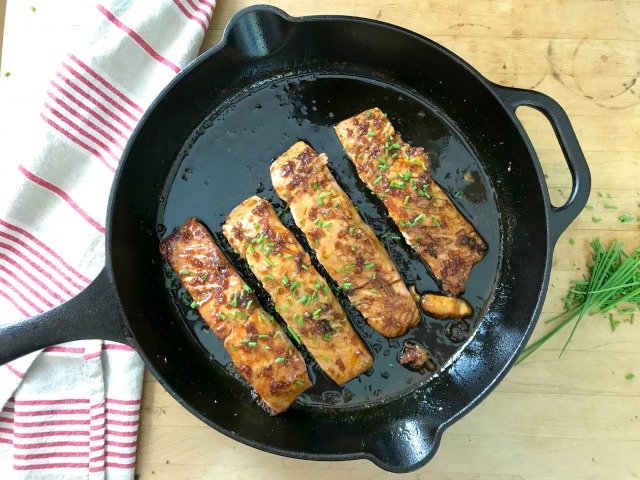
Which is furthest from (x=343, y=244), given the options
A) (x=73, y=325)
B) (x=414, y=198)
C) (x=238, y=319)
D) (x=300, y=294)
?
(x=73, y=325)

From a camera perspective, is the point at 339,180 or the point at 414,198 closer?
the point at 414,198

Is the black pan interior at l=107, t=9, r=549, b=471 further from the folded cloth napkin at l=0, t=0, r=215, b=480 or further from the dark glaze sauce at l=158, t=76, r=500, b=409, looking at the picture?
the folded cloth napkin at l=0, t=0, r=215, b=480

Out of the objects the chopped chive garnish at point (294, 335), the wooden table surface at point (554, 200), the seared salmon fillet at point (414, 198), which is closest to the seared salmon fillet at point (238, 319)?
the chopped chive garnish at point (294, 335)

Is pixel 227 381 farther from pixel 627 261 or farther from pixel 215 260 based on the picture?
pixel 627 261

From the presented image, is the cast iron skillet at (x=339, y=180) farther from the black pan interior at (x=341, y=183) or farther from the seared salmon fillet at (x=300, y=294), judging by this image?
the seared salmon fillet at (x=300, y=294)

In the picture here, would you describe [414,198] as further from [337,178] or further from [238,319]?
[238,319]

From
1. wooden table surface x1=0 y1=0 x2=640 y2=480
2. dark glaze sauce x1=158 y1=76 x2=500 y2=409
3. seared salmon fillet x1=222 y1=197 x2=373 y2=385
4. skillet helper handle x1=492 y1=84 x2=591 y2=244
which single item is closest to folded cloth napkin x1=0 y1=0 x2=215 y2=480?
wooden table surface x1=0 y1=0 x2=640 y2=480

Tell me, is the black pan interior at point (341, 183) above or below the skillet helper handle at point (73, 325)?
below
